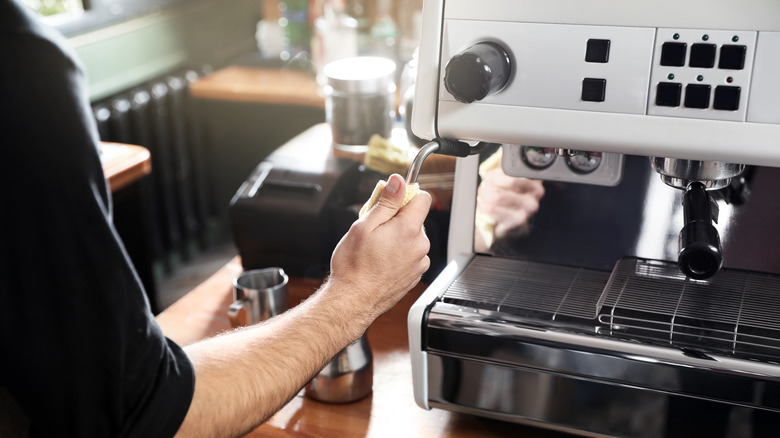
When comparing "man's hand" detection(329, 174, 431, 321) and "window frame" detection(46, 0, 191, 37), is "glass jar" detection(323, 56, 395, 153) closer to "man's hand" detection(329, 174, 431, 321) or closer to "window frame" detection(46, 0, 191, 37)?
"man's hand" detection(329, 174, 431, 321)

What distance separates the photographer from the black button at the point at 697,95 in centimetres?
71

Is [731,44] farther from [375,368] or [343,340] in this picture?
[375,368]

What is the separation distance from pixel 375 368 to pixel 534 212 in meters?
0.27

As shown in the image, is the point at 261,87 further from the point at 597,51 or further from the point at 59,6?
the point at 597,51

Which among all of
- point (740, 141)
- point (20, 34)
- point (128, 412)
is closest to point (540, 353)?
point (740, 141)

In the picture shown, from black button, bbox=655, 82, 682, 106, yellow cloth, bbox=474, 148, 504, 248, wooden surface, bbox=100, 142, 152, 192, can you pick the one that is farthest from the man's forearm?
wooden surface, bbox=100, 142, 152, 192

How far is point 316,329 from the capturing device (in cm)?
77

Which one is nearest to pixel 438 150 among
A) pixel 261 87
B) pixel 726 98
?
pixel 726 98

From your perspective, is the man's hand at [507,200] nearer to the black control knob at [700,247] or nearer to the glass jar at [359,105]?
the black control knob at [700,247]

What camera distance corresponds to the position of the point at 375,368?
1002 millimetres

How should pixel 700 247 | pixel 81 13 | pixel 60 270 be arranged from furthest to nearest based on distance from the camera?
pixel 81 13 → pixel 700 247 → pixel 60 270

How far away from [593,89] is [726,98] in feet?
0.38

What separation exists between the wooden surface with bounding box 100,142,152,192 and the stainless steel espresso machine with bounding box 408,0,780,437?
1159 mm

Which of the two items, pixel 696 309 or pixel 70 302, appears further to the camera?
pixel 696 309
